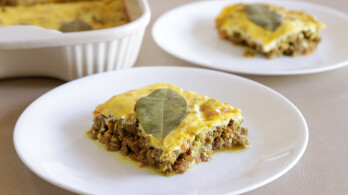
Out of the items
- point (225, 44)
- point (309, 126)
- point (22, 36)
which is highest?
point (22, 36)

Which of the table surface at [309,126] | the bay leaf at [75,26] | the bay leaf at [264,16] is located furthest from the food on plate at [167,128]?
the bay leaf at [264,16]

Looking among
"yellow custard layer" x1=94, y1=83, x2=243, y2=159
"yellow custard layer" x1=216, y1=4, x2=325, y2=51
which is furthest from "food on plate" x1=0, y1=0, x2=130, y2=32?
"yellow custard layer" x1=94, y1=83, x2=243, y2=159

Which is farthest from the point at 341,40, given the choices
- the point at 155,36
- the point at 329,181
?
the point at 329,181

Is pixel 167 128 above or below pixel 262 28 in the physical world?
above

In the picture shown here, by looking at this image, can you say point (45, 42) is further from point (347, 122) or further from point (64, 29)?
point (347, 122)

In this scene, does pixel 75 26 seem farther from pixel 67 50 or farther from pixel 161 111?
pixel 161 111

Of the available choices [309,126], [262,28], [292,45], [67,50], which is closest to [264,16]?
[262,28]
